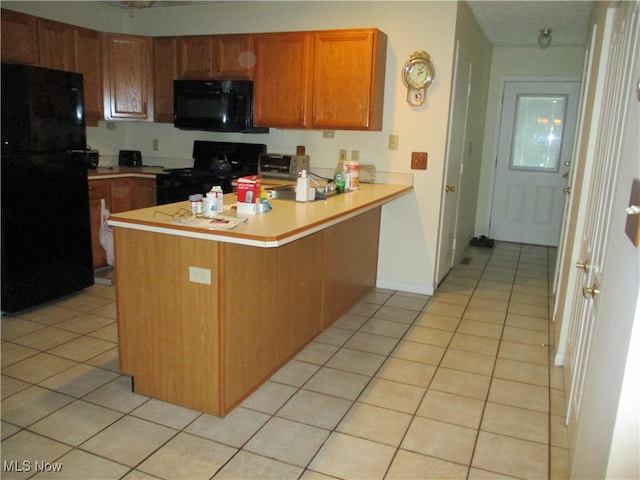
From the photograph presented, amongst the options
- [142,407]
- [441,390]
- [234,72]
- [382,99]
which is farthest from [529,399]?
[234,72]

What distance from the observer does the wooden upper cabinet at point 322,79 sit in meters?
3.81

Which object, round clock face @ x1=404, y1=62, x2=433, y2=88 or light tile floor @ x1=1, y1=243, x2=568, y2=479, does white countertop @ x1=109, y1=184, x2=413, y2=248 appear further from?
round clock face @ x1=404, y1=62, x2=433, y2=88

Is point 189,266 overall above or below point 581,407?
above

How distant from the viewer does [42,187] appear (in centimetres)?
346

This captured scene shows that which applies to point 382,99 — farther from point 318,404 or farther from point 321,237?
point 318,404

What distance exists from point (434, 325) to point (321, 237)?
1085 millimetres

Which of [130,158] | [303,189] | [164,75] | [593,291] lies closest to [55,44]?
[164,75]

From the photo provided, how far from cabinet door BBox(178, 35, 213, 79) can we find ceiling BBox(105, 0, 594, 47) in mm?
384

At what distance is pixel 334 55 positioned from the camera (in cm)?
387

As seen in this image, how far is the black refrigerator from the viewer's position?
3.24 meters

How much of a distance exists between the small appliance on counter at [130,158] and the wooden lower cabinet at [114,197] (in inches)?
18.6

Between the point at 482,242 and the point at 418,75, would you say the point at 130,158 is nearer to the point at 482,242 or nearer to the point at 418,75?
the point at 418,75

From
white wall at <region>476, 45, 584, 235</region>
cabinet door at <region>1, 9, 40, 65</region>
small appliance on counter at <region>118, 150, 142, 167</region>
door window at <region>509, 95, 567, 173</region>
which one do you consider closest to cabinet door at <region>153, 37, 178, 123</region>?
small appliance on counter at <region>118, 150, 142, 167</region>

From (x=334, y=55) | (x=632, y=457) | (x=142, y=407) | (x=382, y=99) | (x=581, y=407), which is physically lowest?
(x=142, y=407)
